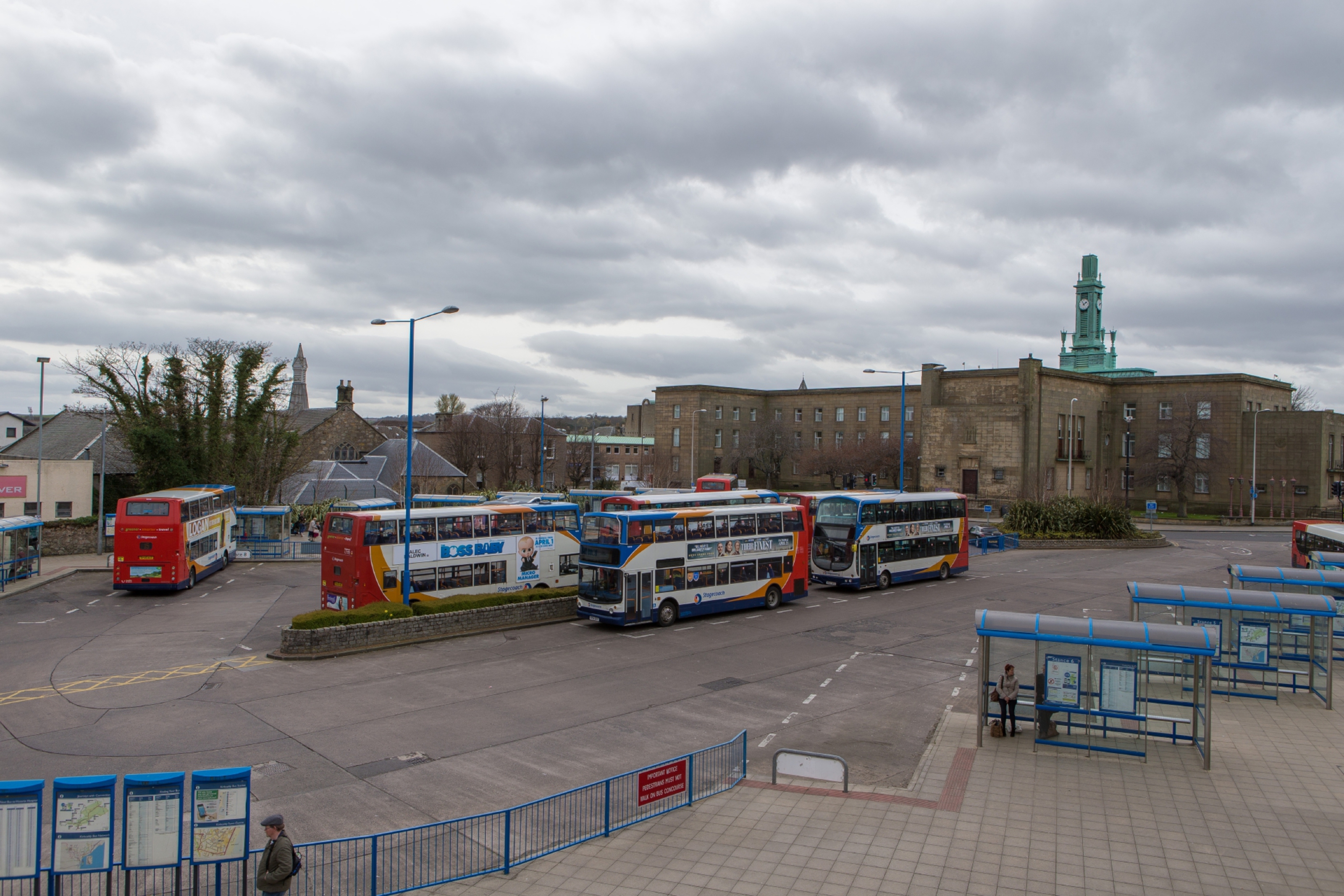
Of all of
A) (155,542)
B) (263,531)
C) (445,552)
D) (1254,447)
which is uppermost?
(1254,447)

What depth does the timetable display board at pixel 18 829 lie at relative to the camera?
8.53 m

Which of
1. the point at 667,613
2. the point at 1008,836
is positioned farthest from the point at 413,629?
the point at 1008,836

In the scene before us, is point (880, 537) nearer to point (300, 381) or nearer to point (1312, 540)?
point (1312, 540)

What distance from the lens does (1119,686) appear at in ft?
46.6

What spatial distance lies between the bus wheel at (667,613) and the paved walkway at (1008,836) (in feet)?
41.9

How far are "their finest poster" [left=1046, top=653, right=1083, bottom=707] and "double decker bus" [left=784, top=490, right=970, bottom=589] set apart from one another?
17815 millimetres

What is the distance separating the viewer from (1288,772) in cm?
1349

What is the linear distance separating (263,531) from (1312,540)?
1852 inches

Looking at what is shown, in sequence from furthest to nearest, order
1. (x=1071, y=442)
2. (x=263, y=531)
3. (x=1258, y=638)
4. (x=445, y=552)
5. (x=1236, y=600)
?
(x=1071, y=442)
(x=263, y=531)
(x=445, y=552)
(x=1258, y=638)
(x=1236, y=600)

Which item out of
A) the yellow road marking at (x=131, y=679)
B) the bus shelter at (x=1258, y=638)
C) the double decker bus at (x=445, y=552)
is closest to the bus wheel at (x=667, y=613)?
the double decker bus at (x=445, y=552)

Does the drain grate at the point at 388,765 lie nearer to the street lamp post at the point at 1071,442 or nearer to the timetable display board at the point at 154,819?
the timetable display board at the point at 154,819

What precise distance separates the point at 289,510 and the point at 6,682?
3020 centimetres

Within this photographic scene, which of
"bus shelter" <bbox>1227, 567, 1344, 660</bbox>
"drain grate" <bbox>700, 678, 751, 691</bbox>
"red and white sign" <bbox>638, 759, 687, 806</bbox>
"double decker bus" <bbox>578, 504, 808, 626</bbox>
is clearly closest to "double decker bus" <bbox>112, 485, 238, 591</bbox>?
"double decker bus" <bbox>578, 504, 808, 626</bbox>

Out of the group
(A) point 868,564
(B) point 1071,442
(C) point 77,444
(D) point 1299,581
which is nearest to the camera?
(D) point 1299,581
